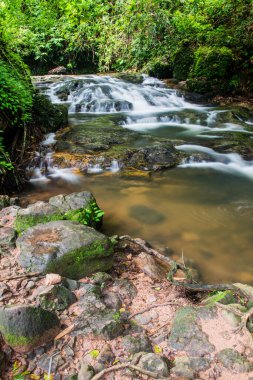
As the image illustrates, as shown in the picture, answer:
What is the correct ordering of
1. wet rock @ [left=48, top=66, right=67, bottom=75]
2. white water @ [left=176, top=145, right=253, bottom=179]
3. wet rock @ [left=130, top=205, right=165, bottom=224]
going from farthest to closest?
wet rock @ [left=48, top=66, right=67, bottom=75] → white water @ [left=176, top=145, right=253, bottom=179] → wet rock @ [left=130, top=205, right=165, bottom=224]

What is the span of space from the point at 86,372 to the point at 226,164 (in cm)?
597

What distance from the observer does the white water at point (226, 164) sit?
6.57 metres

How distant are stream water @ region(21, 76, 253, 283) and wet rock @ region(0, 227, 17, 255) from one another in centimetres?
147

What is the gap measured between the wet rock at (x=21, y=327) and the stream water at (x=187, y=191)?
6.82 ft

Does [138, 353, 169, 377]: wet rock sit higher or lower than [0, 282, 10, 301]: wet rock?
lower

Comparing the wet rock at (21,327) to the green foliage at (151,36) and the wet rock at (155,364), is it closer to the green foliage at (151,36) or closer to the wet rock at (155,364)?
the wet rock at (155,364)

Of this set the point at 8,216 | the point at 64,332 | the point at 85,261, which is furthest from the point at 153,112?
the point at 64,332

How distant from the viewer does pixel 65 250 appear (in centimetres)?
248

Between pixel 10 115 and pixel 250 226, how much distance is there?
14.0ft

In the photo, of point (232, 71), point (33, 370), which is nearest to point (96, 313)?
point (33, 370)

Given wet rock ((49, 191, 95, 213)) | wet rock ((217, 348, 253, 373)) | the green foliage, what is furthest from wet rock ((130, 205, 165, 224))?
the green foliage

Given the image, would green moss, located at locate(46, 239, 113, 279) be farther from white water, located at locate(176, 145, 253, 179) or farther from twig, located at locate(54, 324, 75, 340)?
white water, located at locate(176, 145, 253, 179)

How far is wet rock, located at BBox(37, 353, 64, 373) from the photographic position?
65.9 inches

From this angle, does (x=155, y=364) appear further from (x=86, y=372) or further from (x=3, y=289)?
(x=3, y=289)
